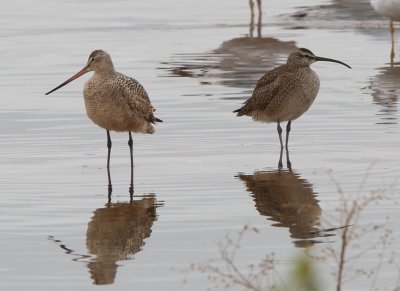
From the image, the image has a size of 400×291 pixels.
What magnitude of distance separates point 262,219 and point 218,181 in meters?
1.70

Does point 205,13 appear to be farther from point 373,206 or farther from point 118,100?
point 373,206

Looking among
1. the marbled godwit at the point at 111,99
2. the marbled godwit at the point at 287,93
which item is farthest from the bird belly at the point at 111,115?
the marbled godwit at the point at 287,93

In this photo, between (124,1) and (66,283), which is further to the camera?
(124,1)

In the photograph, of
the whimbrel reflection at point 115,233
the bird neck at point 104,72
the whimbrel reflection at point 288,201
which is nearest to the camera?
the whimbrel reflection at point 115,233

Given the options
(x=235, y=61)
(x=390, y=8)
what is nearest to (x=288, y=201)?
(x=235, y=61)

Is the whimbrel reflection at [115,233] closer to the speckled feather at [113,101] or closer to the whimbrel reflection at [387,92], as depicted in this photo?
the speckled feather at [113,101]

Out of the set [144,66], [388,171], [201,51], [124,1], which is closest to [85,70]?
[388,171]

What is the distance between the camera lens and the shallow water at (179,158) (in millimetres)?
9375

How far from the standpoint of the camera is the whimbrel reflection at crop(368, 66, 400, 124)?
15.8 m

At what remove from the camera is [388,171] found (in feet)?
40.5

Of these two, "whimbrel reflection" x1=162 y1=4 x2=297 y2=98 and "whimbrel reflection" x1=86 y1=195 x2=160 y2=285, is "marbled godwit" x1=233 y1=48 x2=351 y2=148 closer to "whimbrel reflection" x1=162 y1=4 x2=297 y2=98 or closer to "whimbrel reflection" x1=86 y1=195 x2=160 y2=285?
"whimbrel reflection" x1=86 y1=195 x2=160 y2=285

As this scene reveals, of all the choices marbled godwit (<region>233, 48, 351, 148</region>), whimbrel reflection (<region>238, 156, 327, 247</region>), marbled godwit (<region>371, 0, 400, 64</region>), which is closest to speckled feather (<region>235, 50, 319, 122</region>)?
marbled godwit (<region>233, 48, 351, 148</region>)

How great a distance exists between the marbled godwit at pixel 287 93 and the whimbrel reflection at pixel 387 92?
1.54 metres

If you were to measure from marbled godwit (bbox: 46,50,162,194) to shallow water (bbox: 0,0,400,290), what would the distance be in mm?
445
